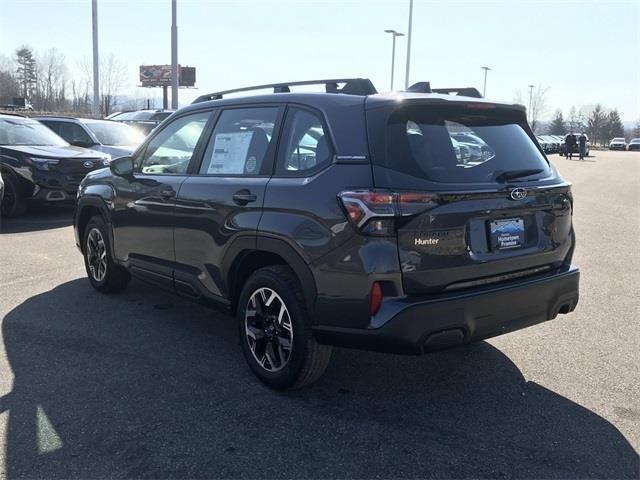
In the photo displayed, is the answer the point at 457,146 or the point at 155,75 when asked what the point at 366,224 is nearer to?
the point at 457,146

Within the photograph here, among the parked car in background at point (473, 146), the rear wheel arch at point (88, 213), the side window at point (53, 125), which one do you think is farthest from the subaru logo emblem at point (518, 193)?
the side window at point (53, 125)

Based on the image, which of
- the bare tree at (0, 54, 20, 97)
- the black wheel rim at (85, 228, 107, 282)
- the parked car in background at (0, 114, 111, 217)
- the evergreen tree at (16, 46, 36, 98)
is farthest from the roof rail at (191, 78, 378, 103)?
the evergreen tree at (16, 46, 36, 98)

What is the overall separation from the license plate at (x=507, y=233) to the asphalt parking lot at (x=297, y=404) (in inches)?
37.5

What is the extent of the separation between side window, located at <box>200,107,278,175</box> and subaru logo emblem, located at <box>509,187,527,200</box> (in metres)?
1.47

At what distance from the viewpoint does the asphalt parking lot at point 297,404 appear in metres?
2.93

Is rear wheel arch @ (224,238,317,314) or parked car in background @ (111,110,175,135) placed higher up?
parked car in background @ (111,110,175,135)

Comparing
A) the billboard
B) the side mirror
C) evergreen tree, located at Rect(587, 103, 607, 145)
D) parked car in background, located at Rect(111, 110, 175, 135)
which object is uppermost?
the billboard

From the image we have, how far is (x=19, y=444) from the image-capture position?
3051mm

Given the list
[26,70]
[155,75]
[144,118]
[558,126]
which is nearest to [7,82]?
[26,70]

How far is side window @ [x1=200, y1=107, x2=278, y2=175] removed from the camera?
3828 millimetres

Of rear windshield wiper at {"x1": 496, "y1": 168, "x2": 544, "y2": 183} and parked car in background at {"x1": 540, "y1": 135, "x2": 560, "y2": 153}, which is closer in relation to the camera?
rear windshield wiper at {"x1": 496, "y1": 168, "x2": 544, "y2": 183}

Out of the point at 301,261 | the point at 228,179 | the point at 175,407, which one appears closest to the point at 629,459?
the point at 301,261

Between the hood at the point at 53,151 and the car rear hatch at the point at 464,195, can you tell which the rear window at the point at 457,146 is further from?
the hood at the point at 53,151

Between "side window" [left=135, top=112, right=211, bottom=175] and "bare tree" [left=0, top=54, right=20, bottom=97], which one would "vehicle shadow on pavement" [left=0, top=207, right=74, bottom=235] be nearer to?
"side window" [left=135, top=112, right=211, bottom=175]
